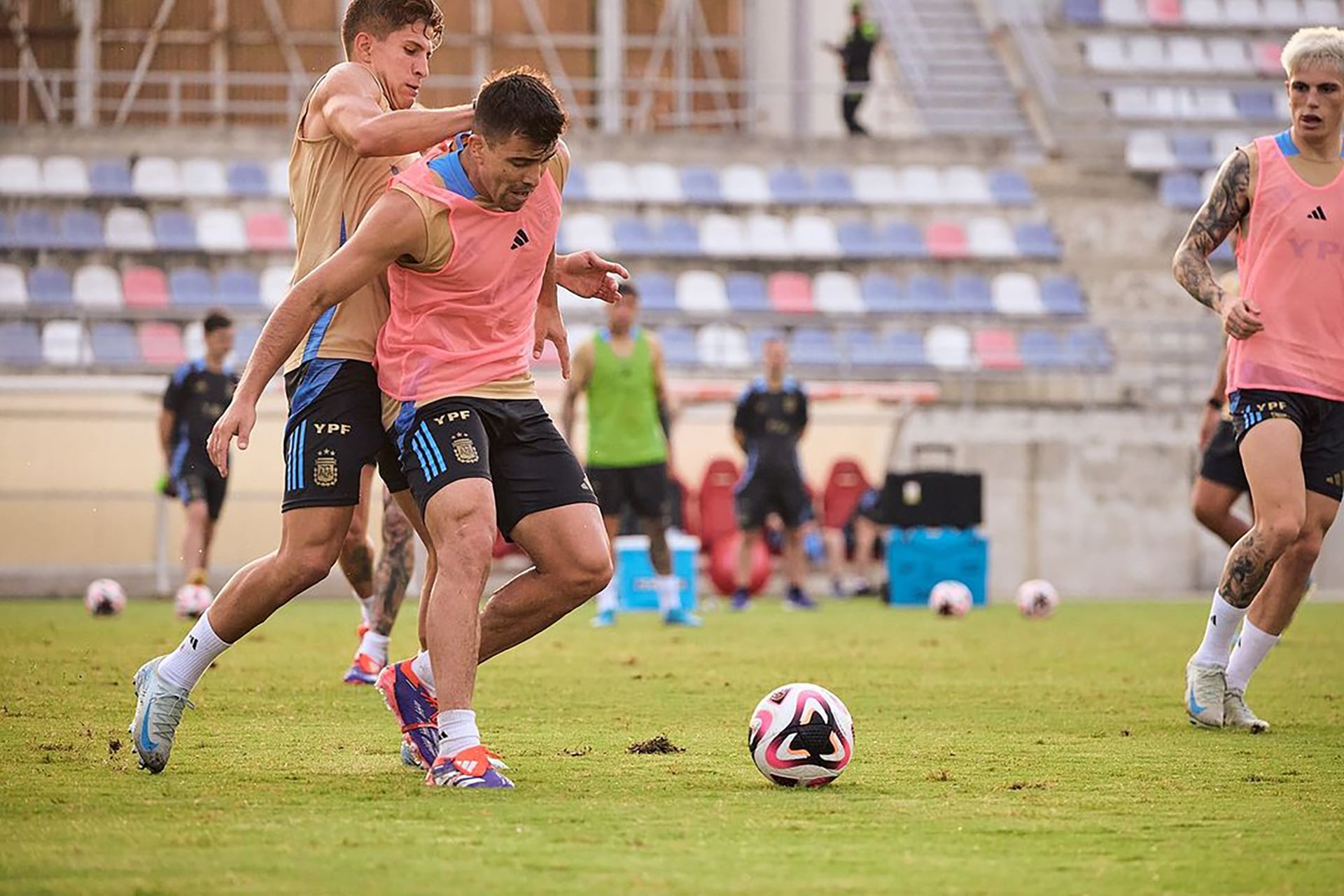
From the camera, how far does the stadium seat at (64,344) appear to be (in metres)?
21.5

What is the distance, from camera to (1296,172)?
7633 mm

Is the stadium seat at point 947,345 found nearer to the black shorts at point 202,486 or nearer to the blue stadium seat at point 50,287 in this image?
the black shorts at point 202,486

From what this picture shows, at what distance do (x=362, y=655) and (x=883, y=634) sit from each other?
5.68 meters

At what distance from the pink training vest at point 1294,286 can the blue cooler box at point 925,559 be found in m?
11.6

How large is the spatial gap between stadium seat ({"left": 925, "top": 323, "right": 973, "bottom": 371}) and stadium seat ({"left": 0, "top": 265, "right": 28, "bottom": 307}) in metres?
10.9

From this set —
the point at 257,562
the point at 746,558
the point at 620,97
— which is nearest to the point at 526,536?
the point at 257,562

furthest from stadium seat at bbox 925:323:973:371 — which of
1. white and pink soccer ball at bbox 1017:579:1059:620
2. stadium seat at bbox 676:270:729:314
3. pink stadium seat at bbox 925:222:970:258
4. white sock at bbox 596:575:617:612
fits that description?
white sock at bbox 596:575:617:612

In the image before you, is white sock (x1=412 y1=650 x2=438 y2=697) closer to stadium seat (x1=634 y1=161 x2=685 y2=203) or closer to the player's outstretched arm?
the player's outstretched arm

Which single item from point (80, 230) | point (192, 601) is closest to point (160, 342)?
point (80, 230)

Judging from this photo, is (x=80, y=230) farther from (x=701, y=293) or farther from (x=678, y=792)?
(x=678, y=792)

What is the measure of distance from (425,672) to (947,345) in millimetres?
19109

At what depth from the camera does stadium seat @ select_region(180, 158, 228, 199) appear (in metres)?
25.6

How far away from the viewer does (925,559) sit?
A: 19.2 m

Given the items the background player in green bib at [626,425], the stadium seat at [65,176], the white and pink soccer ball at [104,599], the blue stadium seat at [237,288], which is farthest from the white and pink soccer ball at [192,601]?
the stadium seat at [65,176]
